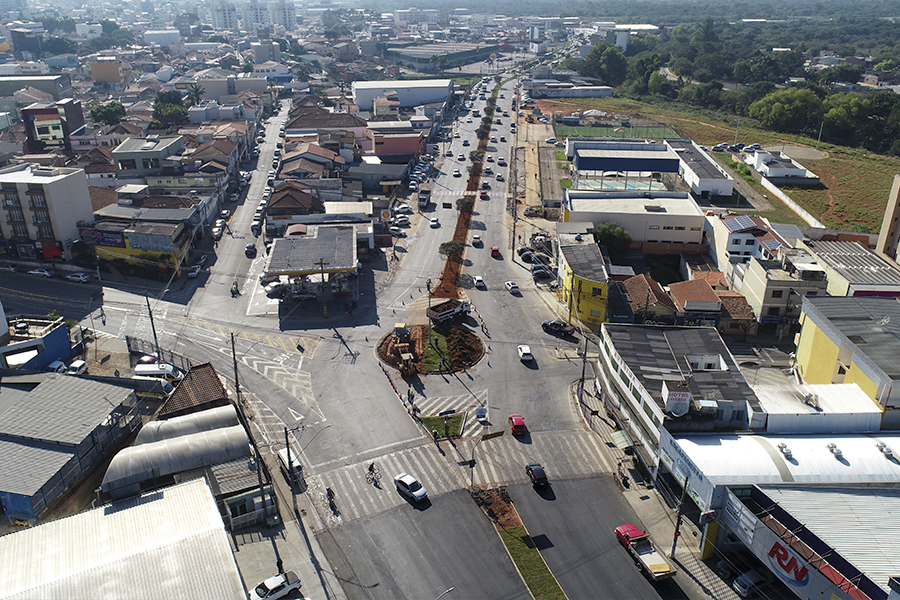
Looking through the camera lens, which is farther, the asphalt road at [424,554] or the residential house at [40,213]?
the residential house at [40,213]

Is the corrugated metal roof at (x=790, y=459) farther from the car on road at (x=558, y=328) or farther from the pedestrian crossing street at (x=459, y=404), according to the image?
the car on road at (x=558, y=328)

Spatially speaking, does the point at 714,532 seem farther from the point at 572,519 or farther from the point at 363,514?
the point at 363,514

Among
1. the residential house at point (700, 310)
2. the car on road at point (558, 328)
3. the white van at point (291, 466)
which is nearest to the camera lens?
the white van at point (291, 466)

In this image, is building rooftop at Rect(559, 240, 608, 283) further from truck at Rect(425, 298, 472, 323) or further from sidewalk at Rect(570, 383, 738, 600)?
sidewalk at Rect(570, 383, 738, 600)

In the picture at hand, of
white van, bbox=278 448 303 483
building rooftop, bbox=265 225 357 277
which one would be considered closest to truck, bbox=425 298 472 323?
building rooftop, bbox=265 225 357 277

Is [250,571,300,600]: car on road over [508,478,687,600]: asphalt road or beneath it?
over

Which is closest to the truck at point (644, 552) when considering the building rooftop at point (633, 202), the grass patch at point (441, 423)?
the grass patch at point (441, 423)
